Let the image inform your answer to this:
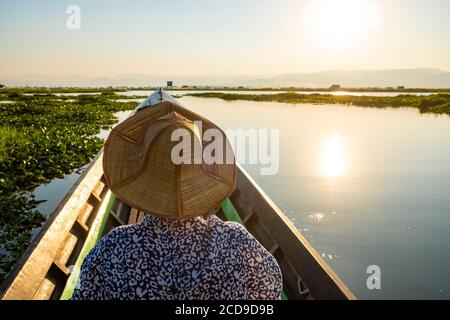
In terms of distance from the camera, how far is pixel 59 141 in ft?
36.8

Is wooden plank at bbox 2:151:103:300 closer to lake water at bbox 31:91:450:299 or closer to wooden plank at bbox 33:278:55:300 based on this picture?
wooden plank at bbox 33:278:55:300

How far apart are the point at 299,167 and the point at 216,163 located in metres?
8.26

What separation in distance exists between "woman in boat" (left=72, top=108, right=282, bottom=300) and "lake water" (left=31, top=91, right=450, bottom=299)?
325 centimetres

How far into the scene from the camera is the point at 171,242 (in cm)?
135

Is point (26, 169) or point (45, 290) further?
point (26, 169)

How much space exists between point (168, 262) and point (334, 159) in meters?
9.84

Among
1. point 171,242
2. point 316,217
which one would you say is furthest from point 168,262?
point 316,217

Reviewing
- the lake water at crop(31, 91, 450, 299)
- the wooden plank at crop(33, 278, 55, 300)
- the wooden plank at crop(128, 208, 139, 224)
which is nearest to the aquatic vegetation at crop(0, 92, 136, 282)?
the lake water at crop(31, 91, 450, 299)

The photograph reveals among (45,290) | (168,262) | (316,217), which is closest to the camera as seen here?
(168,262)

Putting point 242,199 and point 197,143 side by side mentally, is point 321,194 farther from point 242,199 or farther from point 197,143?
point 197,143

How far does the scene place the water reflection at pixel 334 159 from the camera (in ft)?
30.3

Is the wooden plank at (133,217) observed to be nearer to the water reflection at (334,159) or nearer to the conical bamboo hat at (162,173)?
the conical bamboo hat at (162,173)

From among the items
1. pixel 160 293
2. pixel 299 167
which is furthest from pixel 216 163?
pixel 299 167

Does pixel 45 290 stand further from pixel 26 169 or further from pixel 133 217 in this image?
pixel 26 169
